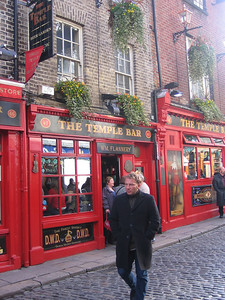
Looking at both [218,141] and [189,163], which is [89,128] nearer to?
[189,163]

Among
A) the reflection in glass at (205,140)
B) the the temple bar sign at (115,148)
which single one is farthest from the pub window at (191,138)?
the the temple bar sign at (115,148)

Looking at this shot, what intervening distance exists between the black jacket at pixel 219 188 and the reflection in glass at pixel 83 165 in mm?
6281

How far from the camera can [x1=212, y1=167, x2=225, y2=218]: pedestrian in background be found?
1277 centimetres

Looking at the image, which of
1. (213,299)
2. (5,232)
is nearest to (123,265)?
(213,299)

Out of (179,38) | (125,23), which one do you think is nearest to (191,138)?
(179,38)

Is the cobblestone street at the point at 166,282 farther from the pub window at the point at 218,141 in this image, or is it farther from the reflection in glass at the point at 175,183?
the pub window at the point at 218,141

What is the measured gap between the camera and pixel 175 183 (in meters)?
11.5

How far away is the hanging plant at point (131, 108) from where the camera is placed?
940cm

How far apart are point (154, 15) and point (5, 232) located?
8792 millimetres

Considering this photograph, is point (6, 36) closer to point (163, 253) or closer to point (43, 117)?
point (43, 117)

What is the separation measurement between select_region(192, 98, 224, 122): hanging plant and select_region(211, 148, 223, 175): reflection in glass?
137cm


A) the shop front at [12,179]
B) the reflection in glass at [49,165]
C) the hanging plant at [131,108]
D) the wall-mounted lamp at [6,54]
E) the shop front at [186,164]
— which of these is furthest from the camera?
the shop front at [186,164]

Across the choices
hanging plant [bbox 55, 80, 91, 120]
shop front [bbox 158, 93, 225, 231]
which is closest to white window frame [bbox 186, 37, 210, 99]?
shop front [bbox 158, 93, 225, 231]

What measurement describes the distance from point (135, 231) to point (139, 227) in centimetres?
7
